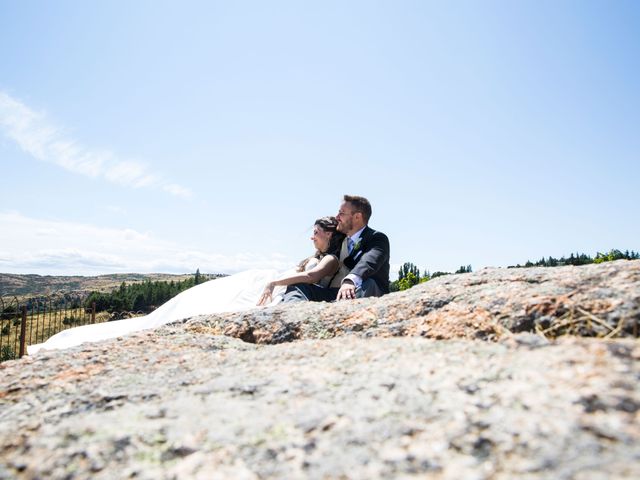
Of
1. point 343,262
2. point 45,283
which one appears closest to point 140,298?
point 343,262

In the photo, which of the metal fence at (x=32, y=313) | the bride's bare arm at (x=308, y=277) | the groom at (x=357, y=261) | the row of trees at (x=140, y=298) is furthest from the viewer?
A: the row of trees at (x=140, y=298)

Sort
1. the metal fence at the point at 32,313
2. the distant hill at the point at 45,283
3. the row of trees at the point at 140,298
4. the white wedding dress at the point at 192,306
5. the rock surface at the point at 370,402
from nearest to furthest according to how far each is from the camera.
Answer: the rock surface at the point at 370,402, the white wedding dress at the point at 192,306, the metal fence at the point at 32,313, the row of trees at the point at 140,298, the distant hill at the point at 45,283

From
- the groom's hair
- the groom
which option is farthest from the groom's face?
the groom's hair

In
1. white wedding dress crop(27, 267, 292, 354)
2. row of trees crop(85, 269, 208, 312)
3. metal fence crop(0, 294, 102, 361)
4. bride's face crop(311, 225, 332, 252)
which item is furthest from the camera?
row of trees crop(85, 269, 208, 312)

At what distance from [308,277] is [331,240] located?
1.05 meters

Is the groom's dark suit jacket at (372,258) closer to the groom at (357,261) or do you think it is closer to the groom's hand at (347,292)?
the groom at (357,261)

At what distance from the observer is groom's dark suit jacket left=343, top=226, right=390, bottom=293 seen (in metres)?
5.20

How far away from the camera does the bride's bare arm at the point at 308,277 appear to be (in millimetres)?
5531

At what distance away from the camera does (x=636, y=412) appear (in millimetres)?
1108

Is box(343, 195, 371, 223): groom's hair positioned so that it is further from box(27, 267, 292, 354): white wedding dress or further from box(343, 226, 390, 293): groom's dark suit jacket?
box(27, 267, 292, 354): white wedding dress

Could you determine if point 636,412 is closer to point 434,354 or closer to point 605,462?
point 605,462

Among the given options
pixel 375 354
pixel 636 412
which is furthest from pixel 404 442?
pixel 375 354

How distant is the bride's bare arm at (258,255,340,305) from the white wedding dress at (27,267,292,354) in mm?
1907

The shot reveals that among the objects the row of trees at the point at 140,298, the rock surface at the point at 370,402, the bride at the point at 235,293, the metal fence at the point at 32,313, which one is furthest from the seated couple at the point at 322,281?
the row of trees at the point at 140,298
